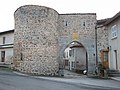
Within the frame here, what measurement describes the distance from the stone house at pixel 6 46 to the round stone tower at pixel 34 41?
6099 mm

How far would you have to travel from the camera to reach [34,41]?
2411 cm

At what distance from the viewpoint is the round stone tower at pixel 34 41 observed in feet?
78.1

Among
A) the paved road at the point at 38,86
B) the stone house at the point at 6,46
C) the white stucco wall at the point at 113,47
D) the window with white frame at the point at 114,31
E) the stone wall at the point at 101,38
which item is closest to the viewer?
the paved road at the point at 38,86

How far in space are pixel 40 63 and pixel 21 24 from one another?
190 inches

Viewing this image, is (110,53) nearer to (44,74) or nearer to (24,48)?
(44,74)

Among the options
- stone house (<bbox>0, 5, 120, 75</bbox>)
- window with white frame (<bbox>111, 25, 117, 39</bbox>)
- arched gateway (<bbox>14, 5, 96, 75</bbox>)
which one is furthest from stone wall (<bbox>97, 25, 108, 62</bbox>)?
arched gateway (<bbox>14, 5, 96, 75</bbox>)

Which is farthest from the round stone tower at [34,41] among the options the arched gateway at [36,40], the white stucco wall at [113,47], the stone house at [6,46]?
the white stucco wall at [113,47]

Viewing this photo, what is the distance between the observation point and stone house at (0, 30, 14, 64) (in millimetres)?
30406

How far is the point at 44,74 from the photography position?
78.3 ft

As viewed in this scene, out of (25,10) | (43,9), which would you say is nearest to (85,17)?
(43,9)

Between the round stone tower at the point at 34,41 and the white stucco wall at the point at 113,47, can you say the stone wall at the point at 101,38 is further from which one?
the round stone tower at the point at 34,41

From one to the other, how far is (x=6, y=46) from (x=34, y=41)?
28.7ft

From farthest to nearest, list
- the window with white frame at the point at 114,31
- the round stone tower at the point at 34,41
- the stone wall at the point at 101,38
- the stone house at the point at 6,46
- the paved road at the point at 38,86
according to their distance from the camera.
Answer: the stone house at the point at 6,46 → the stone wall at the point at 101,38 → the round stone tower at the point at 34,41 → the window with white frame at the point at 114,31 → the paved road at the point at 38,86

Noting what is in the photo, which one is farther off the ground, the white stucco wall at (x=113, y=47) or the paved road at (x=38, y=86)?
the white stucco wall at (x=113, y=47)
